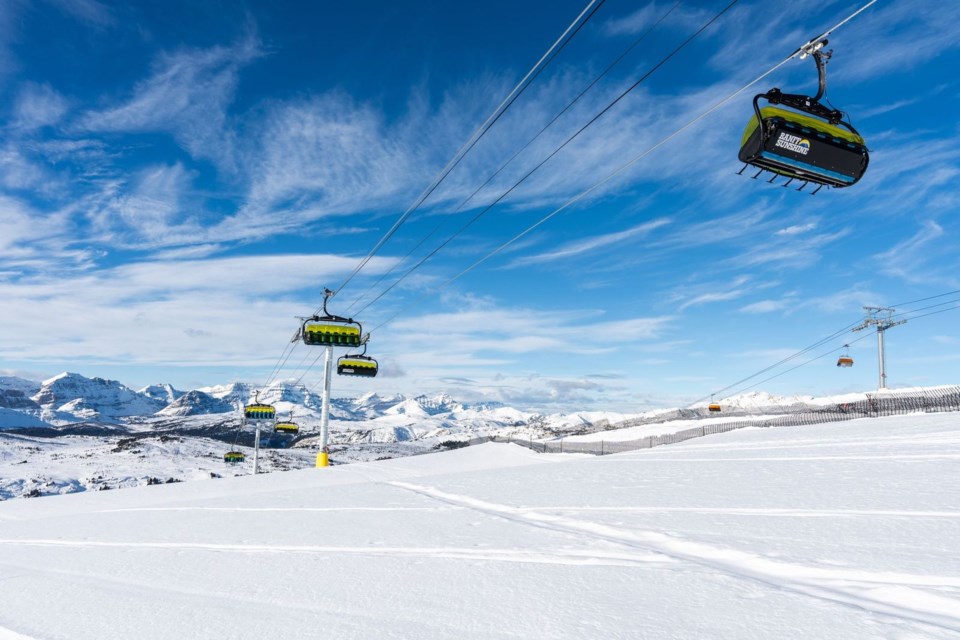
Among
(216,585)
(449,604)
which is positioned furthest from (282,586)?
(449,604)

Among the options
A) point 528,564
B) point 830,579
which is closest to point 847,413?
point 830,579

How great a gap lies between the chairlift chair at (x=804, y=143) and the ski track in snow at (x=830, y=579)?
8.25 meters

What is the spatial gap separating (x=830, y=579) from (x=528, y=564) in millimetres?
2149

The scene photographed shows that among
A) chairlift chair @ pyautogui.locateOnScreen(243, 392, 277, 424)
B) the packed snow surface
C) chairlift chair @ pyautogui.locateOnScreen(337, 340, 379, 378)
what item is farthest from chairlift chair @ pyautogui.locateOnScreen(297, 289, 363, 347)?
chairlift chair @ pyautogui.locateOnScreen(243, 392, 277, 424)

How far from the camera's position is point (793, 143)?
10625 millimetres

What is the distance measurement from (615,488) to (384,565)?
6405mm

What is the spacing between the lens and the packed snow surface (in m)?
3.02

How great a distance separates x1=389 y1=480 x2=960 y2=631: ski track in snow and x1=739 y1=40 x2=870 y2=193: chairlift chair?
27.1 feet

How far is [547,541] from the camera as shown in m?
5.53

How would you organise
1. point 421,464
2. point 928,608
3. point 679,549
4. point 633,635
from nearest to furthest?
point 633,635 < point 928,608 < point 679,549 < point 421,464

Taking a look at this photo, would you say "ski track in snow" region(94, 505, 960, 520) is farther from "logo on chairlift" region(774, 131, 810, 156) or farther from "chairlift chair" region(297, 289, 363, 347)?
"chairlift chair" region(297, 289, 363, 347)

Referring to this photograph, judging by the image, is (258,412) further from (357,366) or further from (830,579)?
(830,579)

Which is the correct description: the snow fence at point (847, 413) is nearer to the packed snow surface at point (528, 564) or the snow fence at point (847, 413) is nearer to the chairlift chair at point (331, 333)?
the chairlift chair at point (331, 333)

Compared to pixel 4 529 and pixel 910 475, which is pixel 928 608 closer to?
pixel 910 475
